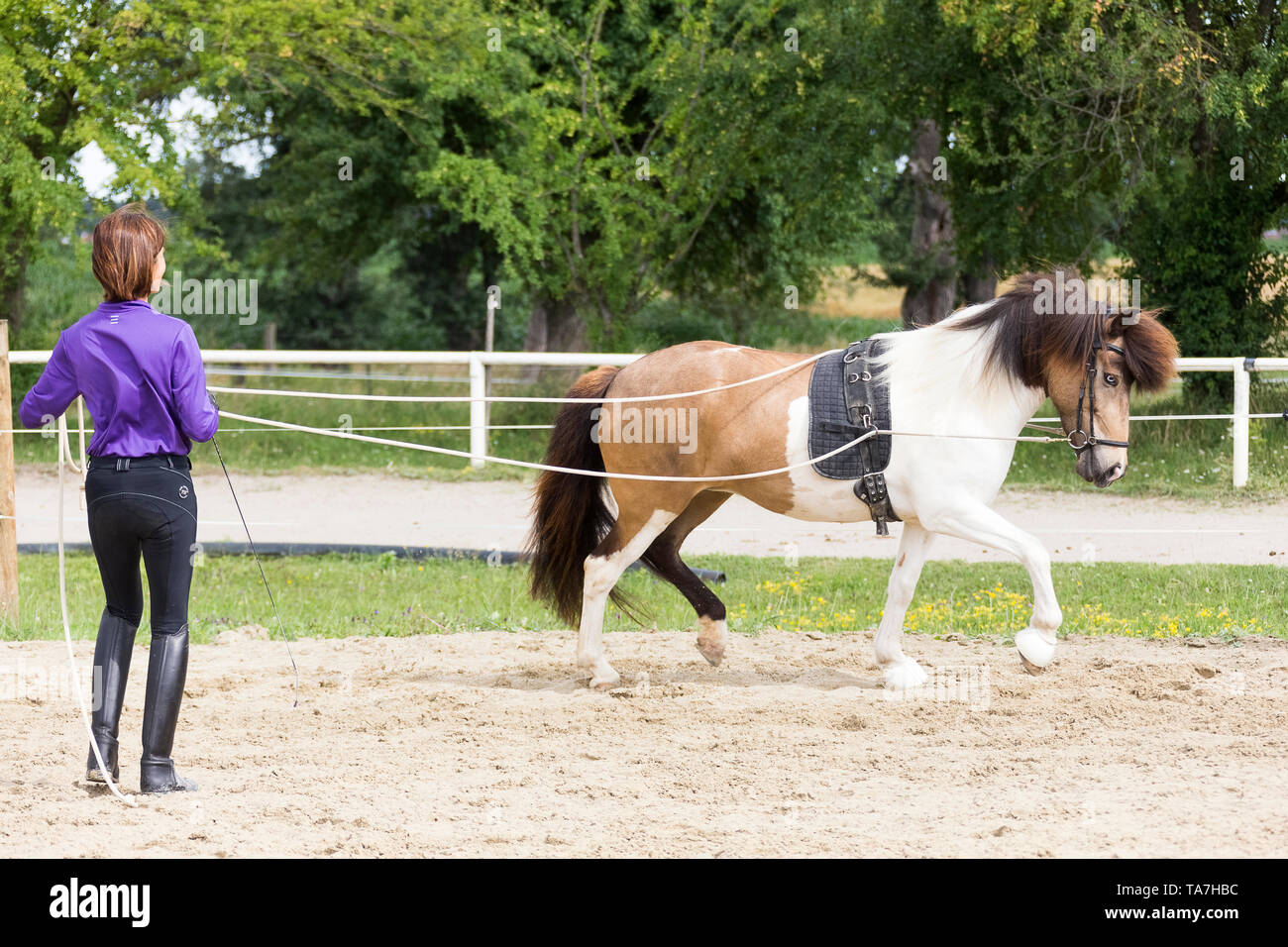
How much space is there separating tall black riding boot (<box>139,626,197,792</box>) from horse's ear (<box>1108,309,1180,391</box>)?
3986 millimetres

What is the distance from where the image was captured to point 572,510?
6504 millimetres

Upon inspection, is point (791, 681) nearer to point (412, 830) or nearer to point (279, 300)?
point (412, 830)

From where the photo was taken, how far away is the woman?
4293 mm

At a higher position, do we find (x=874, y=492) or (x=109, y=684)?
(x=874, y=492)

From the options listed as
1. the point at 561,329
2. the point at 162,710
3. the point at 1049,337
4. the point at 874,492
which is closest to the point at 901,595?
the point at 874,492

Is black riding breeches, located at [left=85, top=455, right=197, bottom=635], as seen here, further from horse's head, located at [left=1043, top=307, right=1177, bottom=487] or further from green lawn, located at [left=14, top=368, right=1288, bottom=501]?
green lawn, located at [left=14, top=368, right=1288, bottom=501]

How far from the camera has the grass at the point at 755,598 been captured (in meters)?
7.57

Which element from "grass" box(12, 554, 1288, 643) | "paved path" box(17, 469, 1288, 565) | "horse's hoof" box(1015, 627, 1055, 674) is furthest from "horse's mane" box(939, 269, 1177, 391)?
"paved path" box(17, 469, 1288, 565)

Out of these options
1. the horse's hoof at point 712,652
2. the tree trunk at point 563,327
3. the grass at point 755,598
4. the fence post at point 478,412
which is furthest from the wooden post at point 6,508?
the tree trunk at point 563,327

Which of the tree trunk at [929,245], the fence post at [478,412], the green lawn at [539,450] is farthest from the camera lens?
the tree trunk at [929,245]

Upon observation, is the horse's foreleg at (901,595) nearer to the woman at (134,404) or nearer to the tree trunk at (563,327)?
the woman at (134,404)

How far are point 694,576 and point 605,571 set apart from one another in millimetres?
584

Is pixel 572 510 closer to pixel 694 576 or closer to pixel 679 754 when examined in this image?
pixel 694 576

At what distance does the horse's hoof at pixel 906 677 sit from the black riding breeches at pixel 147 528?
3178 millimetres
